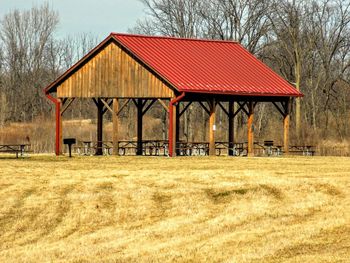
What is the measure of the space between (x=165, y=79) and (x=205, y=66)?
4004 millimetres

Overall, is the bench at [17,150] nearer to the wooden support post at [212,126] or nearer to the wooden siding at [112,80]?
the wooden siding at [112,80]

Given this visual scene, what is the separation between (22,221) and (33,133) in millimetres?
38684

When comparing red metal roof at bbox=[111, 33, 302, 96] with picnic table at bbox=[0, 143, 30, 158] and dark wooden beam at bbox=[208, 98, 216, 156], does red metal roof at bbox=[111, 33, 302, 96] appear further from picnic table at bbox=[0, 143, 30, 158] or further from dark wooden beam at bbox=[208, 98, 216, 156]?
picnic table at bbox=[0, 143, 30, 158]

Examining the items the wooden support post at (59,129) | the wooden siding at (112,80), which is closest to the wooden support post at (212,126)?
the wooden siding at (112,80)

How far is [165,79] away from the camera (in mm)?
43188

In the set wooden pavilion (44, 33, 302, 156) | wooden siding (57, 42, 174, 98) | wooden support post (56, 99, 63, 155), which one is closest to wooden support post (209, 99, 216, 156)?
wooden pavilion (44, 33, 302, 156)

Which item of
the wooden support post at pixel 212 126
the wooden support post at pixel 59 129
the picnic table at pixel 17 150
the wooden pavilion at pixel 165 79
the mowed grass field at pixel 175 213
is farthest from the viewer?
the wooden support post at pixel 59 129

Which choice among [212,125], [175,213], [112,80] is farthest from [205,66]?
[175,213]

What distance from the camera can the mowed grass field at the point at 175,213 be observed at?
18.8 m

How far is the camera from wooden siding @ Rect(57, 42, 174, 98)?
1752 inches

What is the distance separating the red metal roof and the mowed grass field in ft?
27.4

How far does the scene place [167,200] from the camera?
88.8ft

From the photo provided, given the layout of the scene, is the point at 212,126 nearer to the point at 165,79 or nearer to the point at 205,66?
the point at 165,79

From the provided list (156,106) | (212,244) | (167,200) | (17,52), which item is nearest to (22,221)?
(167,200)
